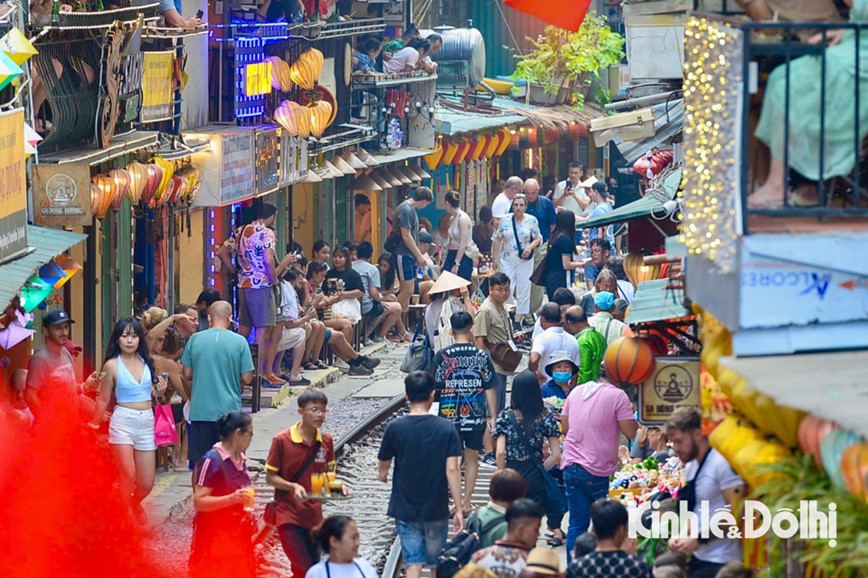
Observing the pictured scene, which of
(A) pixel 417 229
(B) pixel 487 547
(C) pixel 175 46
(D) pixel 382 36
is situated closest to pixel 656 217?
(B) pixel 487 547

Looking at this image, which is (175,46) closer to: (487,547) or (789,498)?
(487,547)

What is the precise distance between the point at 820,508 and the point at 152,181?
12.9 m

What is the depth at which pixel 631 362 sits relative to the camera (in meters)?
12.5

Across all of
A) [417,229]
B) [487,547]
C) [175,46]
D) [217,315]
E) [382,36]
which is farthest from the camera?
[382,36]

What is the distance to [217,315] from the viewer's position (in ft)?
51.2

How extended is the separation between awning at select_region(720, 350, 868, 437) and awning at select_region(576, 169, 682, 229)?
24.7ft

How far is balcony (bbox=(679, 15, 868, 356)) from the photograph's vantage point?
8688 mm

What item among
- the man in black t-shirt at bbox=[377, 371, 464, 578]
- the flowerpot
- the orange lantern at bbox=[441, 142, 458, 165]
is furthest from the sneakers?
the flowerpot

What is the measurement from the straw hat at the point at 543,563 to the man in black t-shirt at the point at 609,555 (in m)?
0.09

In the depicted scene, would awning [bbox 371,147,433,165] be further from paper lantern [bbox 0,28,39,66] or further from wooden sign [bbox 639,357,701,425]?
wooden sign [bbox 639,357,701,425]

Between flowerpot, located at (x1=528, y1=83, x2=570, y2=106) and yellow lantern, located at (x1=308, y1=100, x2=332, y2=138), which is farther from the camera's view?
flowerpot, located at (x1=528, y1=83, x2=570, y2=106)

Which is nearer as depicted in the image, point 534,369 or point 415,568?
point 415,568

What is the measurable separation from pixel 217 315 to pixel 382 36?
1752 centimetres

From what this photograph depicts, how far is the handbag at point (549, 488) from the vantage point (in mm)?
13977
